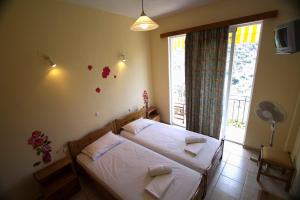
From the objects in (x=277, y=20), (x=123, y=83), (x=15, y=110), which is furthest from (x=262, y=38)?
(x=15, y=110)

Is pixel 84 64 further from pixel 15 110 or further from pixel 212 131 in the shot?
pixel 212 131

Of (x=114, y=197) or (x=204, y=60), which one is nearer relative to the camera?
(x=114, y=197)

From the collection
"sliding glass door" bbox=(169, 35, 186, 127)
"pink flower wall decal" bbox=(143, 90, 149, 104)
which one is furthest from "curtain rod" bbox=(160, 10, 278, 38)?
"pink flower wall decal" bbox=(143, 90, 149, 104)

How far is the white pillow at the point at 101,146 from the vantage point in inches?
94.9

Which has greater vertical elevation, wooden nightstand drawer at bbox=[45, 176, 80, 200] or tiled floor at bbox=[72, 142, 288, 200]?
wooden nightstand drawer at bbox=[45, 176, 80, 200]

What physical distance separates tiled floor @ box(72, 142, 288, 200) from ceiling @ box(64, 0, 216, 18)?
3209mm

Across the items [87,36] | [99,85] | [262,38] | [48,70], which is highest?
[87,36]

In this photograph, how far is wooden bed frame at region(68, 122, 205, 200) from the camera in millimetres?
1912

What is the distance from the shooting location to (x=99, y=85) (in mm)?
2861

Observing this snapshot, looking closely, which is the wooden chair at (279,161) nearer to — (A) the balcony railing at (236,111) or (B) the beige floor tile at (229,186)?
(B) the beige floor tile at (229,186)

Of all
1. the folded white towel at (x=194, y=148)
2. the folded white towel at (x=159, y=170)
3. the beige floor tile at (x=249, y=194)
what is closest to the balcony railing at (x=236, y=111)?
the folded white towel at (x=194, y=148)

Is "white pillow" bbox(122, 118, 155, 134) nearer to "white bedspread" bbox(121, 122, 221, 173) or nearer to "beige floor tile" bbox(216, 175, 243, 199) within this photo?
"white bedspread" bbox(121, 122, 221, 173)

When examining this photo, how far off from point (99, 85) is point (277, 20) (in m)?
3.37

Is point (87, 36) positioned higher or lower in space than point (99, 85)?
higher
